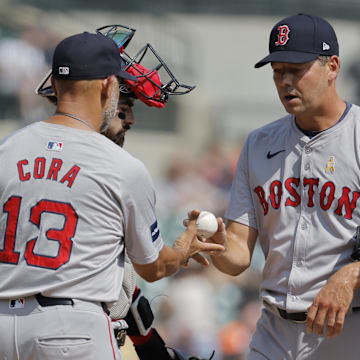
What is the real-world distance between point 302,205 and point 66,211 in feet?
4.34

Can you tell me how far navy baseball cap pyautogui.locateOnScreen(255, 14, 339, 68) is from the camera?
3.91 meters

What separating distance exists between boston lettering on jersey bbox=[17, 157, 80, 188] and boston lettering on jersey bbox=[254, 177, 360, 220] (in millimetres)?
1243

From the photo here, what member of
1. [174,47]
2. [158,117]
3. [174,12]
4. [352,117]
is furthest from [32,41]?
[352,117]

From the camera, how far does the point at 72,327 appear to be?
3113 mm

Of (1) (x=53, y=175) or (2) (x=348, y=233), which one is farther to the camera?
(2) (x=348, y=233)

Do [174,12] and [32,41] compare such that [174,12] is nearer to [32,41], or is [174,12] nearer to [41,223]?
[32,41]

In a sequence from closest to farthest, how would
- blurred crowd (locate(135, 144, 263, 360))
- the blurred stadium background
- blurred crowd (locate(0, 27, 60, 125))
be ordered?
blurred crowd (locate(135, 144, 263, 360))
the blurred stadium background
blurred crowd (locate(0, 27, 60, 125))

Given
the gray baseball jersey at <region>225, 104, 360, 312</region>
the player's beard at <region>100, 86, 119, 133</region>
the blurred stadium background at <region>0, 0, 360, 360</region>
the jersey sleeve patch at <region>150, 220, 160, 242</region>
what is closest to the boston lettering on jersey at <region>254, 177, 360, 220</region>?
the gray baseball jersey at <region>225, 104, 360, 312</region>

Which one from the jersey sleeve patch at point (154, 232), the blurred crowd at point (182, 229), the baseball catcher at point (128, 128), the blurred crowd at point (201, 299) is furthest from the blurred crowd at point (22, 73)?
the jersey sleeve patch at point (154, 232)

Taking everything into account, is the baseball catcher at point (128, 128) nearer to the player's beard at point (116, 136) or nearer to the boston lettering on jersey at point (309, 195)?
the player's beard at point (116, 136)

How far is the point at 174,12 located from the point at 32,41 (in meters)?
4.46

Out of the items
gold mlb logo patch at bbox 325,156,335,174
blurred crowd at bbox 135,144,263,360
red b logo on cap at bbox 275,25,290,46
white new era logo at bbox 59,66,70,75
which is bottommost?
blurred crowd at bbox 135,144,263,360

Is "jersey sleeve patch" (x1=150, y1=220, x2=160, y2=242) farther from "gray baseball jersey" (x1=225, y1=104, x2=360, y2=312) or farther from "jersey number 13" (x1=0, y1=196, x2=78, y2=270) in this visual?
"gray baseball jersey" (x1=225, y1=104, x2=360, y2=312)

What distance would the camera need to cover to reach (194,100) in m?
12.7
